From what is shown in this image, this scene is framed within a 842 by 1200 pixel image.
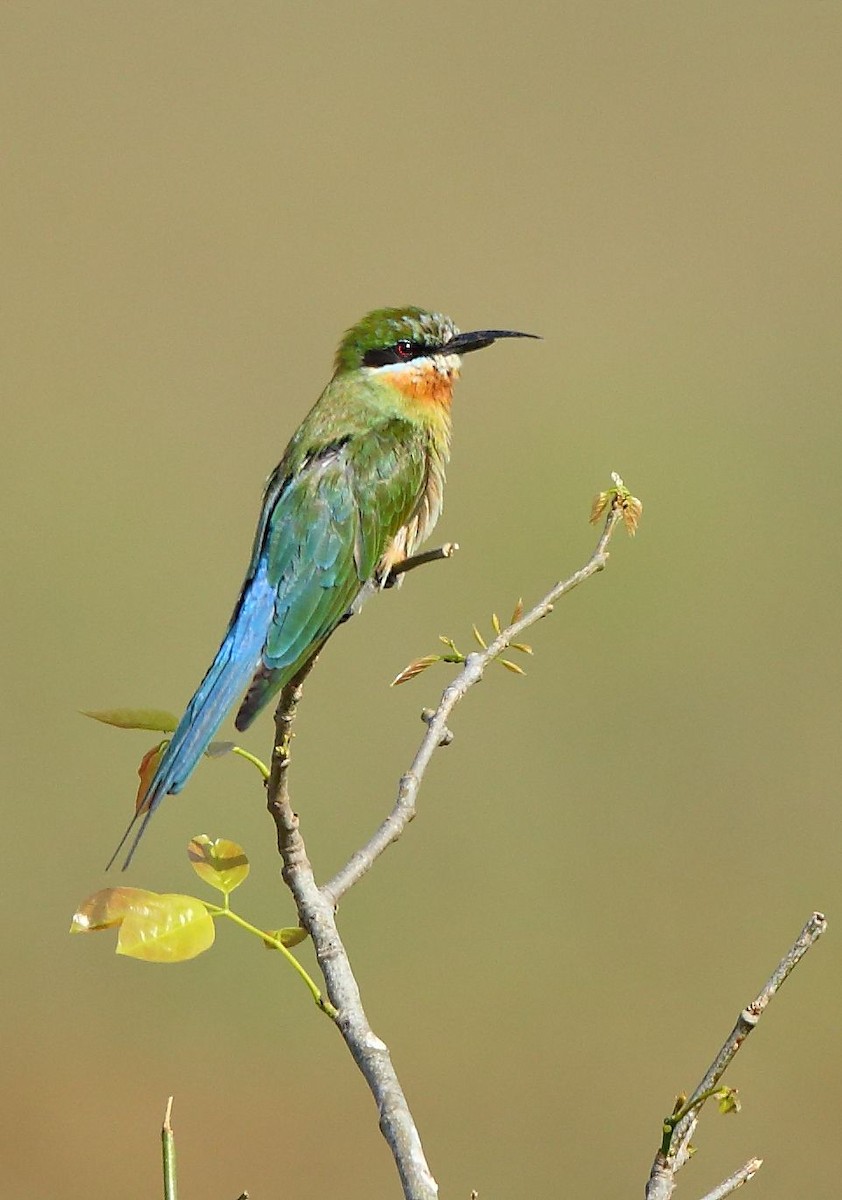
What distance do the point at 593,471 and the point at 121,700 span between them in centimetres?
154

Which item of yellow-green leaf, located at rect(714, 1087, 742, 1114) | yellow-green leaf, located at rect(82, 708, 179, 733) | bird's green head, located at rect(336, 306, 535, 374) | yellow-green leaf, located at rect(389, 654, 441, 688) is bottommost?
yellow-green leaf, located at rect(714, 1087, 742, 1114)

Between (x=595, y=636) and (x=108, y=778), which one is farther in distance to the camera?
(x=595, y=636)

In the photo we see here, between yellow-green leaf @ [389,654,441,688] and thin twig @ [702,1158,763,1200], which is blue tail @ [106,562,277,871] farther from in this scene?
thin twig @ [702,1158,763,1200]

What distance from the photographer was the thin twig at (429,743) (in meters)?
0.89

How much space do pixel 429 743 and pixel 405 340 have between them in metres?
1.05

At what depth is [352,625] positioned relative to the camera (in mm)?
3543

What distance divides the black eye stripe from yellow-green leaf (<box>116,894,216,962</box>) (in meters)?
1.25

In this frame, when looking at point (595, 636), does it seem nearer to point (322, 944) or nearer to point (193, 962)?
point (193, 962)

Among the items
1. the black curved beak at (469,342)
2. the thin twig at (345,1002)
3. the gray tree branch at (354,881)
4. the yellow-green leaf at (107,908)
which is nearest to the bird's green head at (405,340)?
the black curved beak at (469,342)

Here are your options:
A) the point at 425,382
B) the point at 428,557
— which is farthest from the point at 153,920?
the point at 425,382

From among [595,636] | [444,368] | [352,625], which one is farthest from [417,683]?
[444,368]

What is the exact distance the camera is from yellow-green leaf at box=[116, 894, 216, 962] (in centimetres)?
75

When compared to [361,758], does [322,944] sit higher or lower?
higher

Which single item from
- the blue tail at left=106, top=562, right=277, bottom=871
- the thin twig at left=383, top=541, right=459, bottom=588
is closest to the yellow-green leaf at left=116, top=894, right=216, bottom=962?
the blue tail at left=106, top=562, right=277, bottom=871
